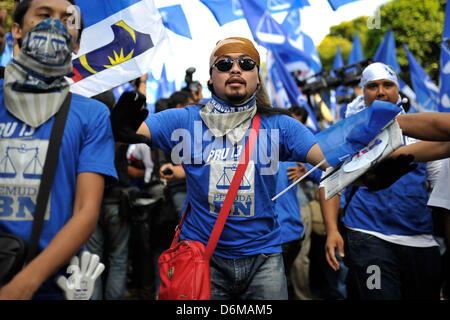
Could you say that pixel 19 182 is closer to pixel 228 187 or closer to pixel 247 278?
pixel 228 187

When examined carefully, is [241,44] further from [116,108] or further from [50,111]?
[50,111]

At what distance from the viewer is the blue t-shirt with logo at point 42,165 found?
1745mm

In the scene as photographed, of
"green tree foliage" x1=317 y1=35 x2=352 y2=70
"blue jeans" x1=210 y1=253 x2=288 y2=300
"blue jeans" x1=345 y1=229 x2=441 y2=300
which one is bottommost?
"blue jeans" x1=345 y1=229 x2=441 y2=300

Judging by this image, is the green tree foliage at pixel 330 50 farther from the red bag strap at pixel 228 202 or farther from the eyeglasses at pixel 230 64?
the red bag strap at pixel 228 202

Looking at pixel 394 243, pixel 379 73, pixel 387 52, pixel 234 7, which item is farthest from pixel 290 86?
pixel 394 243

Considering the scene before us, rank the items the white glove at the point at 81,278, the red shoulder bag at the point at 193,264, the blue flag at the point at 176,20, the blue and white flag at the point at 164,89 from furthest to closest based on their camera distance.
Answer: the blue and white flag at the point at 164,89 → the blue flag at the point at 176,20 → the red shoulder bag at the point at 193,264 → the white glove at the point at 81,278

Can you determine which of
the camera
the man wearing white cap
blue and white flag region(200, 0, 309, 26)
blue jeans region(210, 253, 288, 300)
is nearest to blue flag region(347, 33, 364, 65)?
the camera

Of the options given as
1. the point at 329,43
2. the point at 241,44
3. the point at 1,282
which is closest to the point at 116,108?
the point at 1,282

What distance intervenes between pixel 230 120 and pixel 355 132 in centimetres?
73

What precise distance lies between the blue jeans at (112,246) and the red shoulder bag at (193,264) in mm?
2029

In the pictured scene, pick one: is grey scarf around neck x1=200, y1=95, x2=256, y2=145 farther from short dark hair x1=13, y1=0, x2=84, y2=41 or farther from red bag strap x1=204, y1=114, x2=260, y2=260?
short dark hair x1=13, y1=0, x2=84, y2=41

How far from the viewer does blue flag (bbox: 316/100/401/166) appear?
6.88 ft

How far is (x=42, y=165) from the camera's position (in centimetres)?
176

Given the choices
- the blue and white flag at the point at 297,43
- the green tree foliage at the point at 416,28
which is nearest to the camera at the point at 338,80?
the blue and white flag at the point at 297,43
